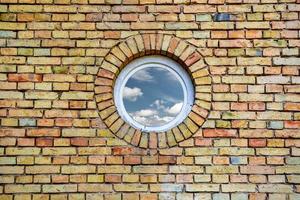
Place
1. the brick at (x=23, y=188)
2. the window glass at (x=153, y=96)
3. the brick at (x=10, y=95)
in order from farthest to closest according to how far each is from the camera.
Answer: the window glass at (x=153, y=96), the brick at (x=10, y=95), the brick at (x=23, y=188)

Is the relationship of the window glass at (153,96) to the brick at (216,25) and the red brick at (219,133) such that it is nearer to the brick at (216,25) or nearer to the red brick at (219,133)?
the red brick at (219,133)

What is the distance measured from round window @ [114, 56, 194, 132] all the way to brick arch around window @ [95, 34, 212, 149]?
0.25ft

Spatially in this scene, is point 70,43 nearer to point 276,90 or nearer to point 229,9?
point 229,9

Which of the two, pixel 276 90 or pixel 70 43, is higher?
pixel 70 43

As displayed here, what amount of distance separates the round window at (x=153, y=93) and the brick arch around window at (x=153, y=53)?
0.07 m

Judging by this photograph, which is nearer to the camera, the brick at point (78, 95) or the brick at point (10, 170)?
the brick at point (10, 170)

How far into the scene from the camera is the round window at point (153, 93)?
3969 millimetres

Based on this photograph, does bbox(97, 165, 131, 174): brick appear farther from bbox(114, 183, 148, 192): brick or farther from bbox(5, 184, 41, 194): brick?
bbox(5, 184, 41, 194): brick

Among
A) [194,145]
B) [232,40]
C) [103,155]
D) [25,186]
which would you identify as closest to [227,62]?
[232,40]

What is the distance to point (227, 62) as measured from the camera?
394 centimetres

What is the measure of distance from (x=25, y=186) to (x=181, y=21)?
197 cm

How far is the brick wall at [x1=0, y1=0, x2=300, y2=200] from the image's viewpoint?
374 cm

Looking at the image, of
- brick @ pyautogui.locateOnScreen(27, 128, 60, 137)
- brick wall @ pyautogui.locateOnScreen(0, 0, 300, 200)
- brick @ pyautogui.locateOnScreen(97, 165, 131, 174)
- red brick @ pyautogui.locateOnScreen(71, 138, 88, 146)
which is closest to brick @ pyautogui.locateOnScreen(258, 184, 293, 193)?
brick wall @ pyautogui.locateOnScreen(0, 0, 300, 200)

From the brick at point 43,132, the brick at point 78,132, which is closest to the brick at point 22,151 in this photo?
the brick at point 43,132
